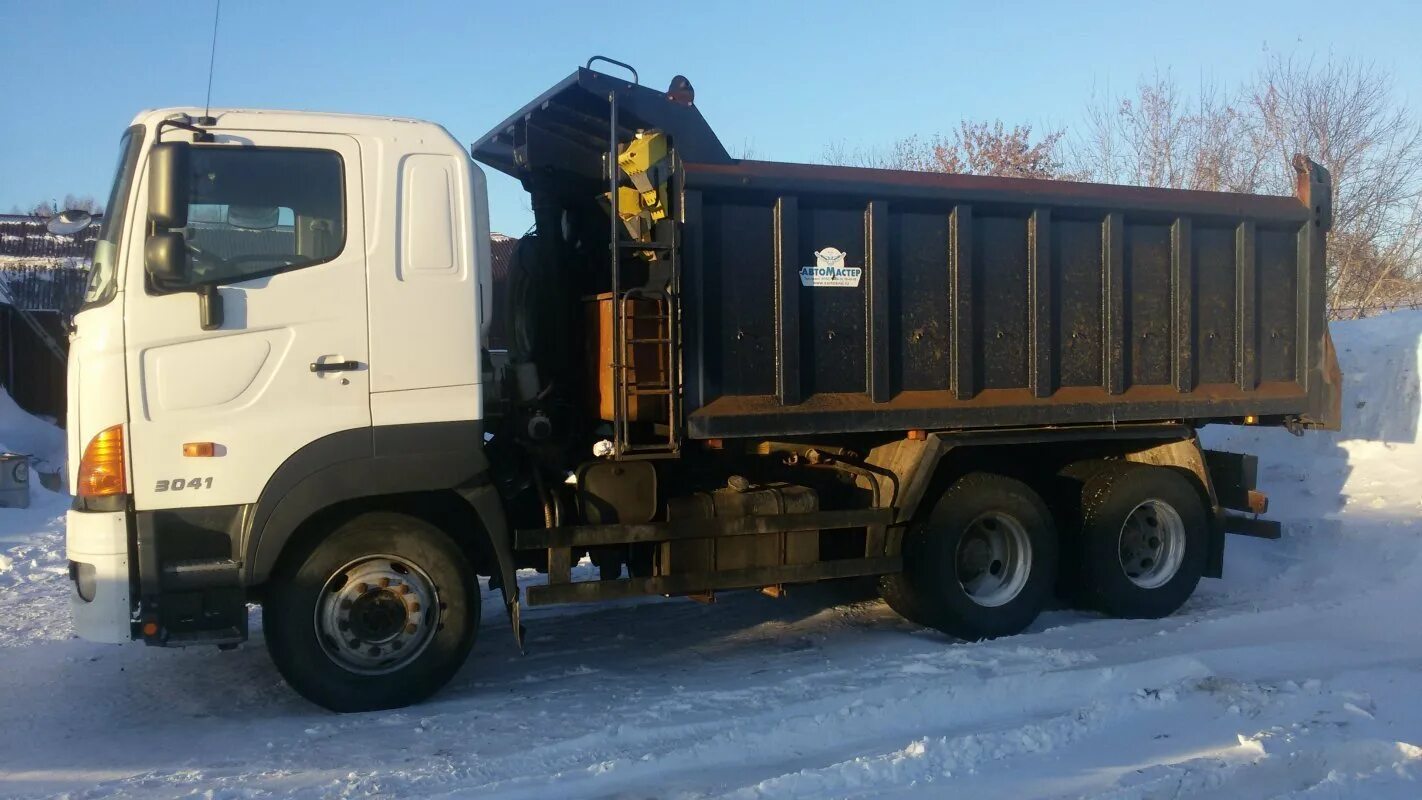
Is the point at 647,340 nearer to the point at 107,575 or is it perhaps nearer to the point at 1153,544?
→ the point at 107,575

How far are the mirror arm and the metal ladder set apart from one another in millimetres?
1953

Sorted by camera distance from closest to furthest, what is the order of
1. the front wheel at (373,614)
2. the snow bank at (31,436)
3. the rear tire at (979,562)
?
the front wheel at (373,614)
the rear tire at (979,562)
the snow bank at (31,436)

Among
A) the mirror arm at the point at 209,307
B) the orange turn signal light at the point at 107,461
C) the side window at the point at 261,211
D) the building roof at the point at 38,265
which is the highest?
the building roof at the point at 38,265

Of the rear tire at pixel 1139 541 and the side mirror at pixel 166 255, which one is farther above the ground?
the side mirror at pixel 166 255

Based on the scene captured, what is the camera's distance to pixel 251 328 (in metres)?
5.25

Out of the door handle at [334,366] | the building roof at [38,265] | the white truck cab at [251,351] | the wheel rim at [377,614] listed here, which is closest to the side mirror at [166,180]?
the white truck cab at [251,351]

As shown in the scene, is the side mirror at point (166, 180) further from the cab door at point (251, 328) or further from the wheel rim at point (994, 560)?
the wheel rim at point (994, 560)

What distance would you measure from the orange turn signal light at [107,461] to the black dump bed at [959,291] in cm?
283

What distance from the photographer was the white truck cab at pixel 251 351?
5.10 meters

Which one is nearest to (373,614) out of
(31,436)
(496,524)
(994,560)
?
(496,524)

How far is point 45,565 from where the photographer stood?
362 inches

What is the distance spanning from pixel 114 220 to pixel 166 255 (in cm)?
55

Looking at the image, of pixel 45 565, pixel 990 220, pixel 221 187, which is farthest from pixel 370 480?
pixel 45 565

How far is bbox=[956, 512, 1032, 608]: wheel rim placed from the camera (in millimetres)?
7277
